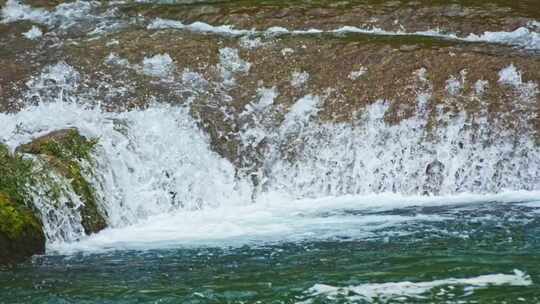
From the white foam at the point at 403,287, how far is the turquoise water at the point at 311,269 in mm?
15

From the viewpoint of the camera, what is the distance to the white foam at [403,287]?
768cm

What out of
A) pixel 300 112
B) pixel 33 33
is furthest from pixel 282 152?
pixel 33 33

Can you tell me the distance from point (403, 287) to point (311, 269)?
3.52ft

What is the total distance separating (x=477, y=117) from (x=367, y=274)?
16.4ft

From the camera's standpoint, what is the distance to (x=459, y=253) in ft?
29.4

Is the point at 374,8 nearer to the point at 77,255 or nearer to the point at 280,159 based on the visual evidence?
the point at 280,159

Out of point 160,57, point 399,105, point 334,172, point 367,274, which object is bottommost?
point 367,274

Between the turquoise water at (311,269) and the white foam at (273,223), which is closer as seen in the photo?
the turquoise water at (311,269)

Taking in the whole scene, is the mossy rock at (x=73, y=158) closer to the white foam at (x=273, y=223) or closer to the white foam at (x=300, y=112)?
the white foam at (x=273, y=223)

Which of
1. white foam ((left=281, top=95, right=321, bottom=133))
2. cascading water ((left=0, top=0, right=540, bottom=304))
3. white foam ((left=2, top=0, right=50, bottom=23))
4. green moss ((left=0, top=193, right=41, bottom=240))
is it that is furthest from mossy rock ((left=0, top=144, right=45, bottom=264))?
white foam ((left=2, top=0, right=50, bottom=23))

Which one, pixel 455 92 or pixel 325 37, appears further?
pixel 325 37

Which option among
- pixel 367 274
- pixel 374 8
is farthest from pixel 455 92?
pixel 367 274

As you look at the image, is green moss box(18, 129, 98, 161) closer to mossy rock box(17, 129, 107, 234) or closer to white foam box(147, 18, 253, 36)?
mossy rock box(17, 129, 107, 234)

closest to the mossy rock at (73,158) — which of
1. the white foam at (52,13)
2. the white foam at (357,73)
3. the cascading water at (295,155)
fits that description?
the cascading water at (295,155)
